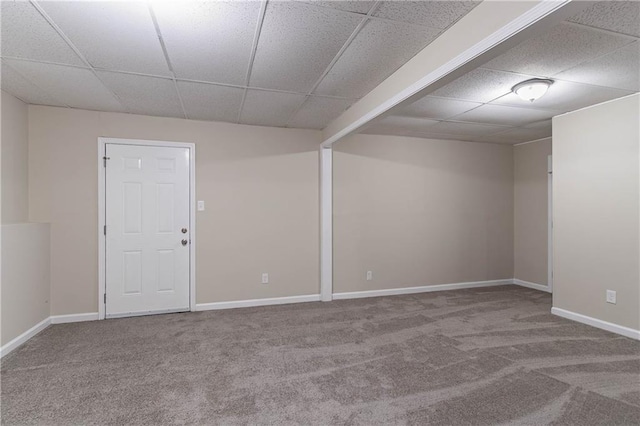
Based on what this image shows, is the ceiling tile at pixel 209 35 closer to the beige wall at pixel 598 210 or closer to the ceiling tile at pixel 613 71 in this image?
the ceiling tile at pixel 613 71

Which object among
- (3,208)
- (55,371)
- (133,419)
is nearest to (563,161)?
(133,419)

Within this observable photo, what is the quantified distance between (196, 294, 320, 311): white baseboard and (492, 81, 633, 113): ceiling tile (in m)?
3.32

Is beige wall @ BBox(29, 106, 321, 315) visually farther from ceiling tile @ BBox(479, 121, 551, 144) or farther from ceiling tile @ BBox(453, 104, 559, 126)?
ceiling tile @ BBox(479, 121, 551, 144)

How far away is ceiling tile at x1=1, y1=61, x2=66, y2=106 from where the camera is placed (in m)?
2.86

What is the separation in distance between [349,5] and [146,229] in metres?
3.44

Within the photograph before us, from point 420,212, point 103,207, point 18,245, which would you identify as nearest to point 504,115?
point 420,212

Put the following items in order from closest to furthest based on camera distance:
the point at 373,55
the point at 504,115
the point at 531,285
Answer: the point at 373,55
the point at 504,115
the point at 531,285

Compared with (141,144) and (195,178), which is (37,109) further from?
(195,178)

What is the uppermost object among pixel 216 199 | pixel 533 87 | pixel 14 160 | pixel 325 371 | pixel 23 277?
pixel 533 87

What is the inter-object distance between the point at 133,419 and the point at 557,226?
4.60 metres

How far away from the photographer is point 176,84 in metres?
3.10

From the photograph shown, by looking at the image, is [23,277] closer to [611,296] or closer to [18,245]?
[18,245]

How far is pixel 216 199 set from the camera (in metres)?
4.36

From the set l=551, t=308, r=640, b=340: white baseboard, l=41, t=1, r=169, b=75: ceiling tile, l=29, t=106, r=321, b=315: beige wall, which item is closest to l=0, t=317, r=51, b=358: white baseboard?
l=29, t=106, r=321, b=315: beige wall
